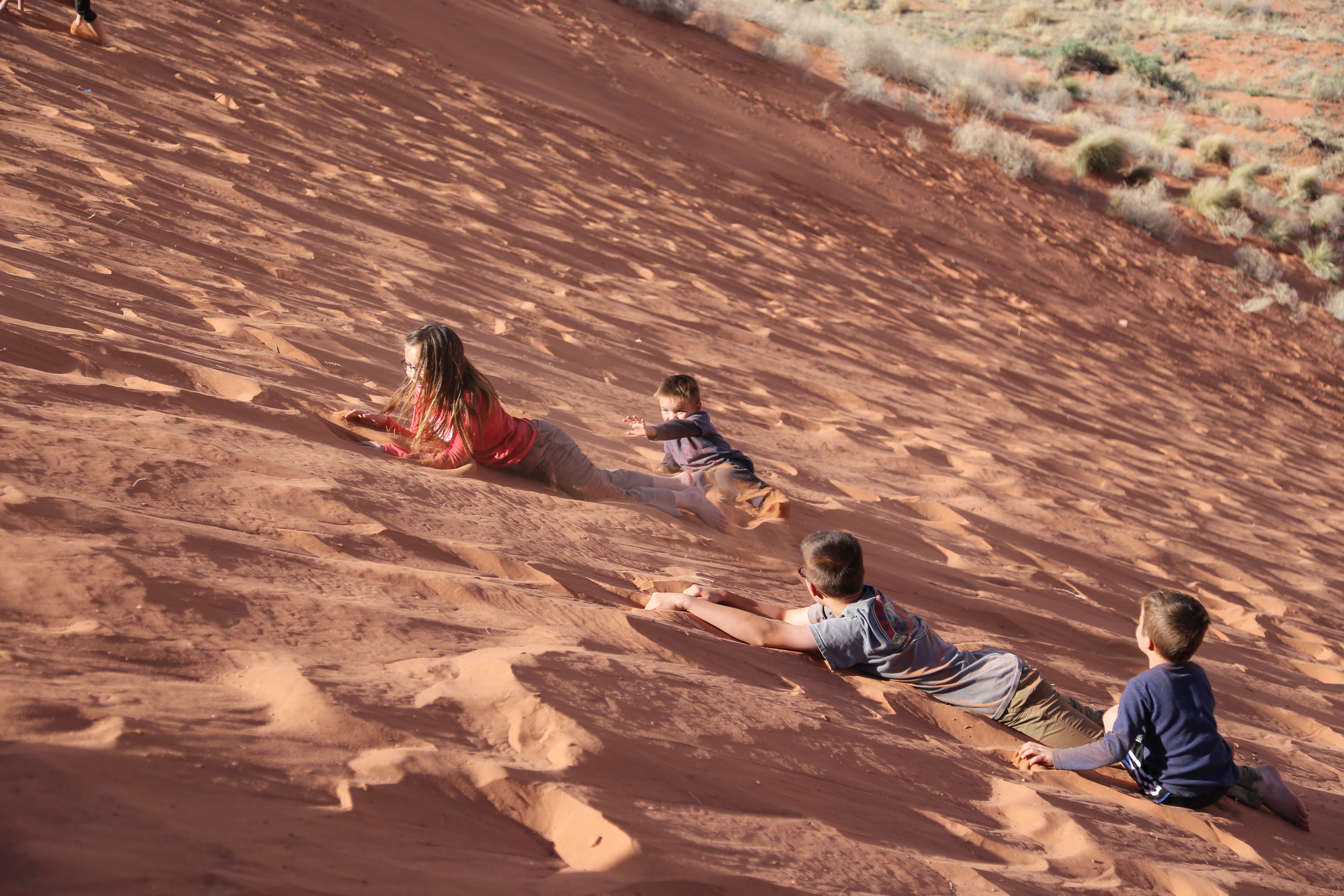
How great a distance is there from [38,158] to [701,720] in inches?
205

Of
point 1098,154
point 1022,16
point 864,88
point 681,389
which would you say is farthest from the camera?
point 1022,16

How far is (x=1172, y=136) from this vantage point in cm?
2006

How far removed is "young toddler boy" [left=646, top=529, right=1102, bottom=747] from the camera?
3.17 m

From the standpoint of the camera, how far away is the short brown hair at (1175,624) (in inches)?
120

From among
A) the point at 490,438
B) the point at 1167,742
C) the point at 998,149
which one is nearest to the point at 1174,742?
the point at 1167,742

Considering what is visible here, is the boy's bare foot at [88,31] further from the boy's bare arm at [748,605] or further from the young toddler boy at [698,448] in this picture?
the boy's bare arm at [748,605]

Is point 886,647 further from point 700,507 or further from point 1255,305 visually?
point 1255,305

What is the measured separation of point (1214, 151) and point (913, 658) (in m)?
19.9

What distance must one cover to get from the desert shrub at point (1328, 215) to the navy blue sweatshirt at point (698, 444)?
18014 mm

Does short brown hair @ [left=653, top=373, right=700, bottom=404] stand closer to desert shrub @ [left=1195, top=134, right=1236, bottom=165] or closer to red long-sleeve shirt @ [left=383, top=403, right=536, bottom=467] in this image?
red long-sleeve shirt @ [left=383, top=403, right=536, bottom=467]

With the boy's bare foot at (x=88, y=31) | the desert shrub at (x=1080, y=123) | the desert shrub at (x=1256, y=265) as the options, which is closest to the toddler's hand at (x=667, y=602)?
the boy's bare foot at (x=88, y=31)

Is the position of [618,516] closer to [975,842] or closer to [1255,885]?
[975,842]

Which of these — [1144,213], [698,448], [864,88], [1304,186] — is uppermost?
[1304,186]

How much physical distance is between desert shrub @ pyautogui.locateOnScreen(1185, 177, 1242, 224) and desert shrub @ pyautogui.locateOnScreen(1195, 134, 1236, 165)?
192 centimetres
